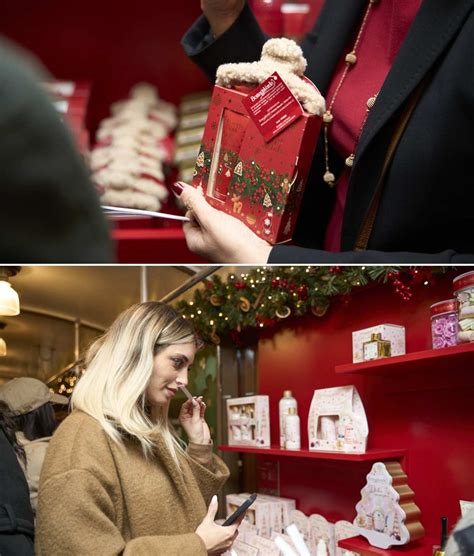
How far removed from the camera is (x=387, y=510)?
1010 millimetres

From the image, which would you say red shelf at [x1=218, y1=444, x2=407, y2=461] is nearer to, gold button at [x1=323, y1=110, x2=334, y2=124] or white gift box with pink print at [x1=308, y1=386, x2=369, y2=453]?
white gift box with pink print at [x1=308, y1=386, x2=369, y2=453]

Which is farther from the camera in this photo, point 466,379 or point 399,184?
point 466,379

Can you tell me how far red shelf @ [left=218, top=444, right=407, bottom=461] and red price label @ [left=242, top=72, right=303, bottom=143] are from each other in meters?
0.51

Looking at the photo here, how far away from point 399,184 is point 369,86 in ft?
0.58

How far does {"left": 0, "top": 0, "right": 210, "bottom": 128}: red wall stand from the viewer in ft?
6.24

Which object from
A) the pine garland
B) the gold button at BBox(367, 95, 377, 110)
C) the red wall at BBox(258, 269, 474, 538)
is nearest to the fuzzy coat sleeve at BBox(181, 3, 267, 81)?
the gold button at BBox(367, 95, 377, 110)

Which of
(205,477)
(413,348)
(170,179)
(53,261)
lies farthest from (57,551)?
(170,179)

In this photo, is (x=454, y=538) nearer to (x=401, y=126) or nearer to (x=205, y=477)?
(x=205, y=477)

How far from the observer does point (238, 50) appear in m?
1.07

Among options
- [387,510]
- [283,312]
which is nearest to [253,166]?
[283,312]

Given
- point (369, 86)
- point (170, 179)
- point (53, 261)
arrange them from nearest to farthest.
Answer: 1. point (53, 261)
2. point (369, 86)
3. point (170, 179)

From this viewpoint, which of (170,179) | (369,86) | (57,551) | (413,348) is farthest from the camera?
(170,179)

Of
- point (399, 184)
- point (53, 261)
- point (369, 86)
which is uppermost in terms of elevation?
Answer: point (369, 86)

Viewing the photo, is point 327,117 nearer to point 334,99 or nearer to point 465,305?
point 334,99
